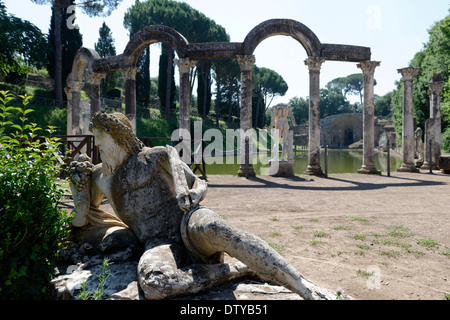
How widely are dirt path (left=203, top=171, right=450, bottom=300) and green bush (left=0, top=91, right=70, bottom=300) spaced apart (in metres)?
2.41

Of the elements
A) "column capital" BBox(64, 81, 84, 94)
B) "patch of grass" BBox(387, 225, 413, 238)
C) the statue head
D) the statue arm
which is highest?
"column capital" BBox(64, 81, 84, 94)

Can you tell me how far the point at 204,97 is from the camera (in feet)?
120

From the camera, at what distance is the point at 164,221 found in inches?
100

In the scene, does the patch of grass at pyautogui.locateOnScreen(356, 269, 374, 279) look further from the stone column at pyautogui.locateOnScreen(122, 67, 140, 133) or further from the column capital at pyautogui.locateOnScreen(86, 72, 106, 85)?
the column capital at pyautogui.locateOnScreen(86, 72, 106, 85)

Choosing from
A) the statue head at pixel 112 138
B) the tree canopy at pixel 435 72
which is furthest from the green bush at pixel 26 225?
the tree canopy at pixel 435 72

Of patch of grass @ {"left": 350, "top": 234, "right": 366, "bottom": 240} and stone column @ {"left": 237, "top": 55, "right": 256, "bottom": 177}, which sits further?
stone column @ {"left": 237, "top": 55, "right": 256, "bottom": 177}

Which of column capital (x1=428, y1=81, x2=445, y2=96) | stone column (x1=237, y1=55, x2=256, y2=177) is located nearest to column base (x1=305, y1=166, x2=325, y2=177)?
stone column (x1=237, y1=55, x2=256, y2=177)

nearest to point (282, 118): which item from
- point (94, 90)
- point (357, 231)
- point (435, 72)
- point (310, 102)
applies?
point (310, 102)

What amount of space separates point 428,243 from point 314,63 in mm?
10719

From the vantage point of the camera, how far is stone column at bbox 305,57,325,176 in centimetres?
1339

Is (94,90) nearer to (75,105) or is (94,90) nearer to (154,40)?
(75,105)
